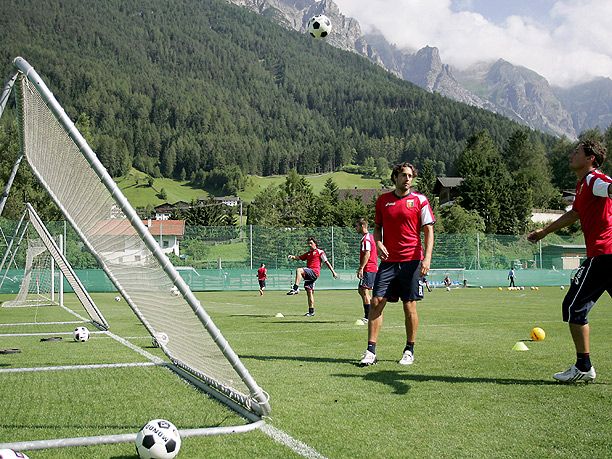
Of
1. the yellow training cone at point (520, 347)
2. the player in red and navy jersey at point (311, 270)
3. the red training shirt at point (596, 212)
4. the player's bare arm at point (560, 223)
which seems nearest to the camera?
the red training shirt at point (596, 212)

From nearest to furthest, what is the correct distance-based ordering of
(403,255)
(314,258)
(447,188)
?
(403,255)
(314,258)
(447,188)

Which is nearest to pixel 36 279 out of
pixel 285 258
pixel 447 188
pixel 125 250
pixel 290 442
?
pixel 285 258

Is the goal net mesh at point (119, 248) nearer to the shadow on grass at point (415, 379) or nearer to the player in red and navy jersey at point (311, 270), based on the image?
the shadow on grass at point (415, 379)

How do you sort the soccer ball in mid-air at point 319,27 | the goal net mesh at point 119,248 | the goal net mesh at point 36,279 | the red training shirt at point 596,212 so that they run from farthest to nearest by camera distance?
the goal net mesh at point 36,279
the soccer ball in mid-air at point 319,27
the red training shirt at point 596,212
the goal net mesh at point 119,248

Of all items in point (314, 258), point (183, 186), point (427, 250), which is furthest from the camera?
point (183, 186)

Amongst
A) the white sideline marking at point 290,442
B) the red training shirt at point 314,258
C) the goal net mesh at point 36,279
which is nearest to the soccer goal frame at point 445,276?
the goal net mesh at point 36,279

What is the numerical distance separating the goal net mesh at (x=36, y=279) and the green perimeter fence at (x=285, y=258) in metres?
6.67

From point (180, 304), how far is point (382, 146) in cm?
18724

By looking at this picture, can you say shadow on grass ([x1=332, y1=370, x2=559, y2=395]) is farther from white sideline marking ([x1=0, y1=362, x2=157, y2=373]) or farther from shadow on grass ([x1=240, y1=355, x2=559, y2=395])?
white sideline marking ([x1=0, y1=362, x2=157, y2=373])

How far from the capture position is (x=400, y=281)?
7.48 metres

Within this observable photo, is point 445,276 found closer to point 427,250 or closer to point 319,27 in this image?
point 319,27

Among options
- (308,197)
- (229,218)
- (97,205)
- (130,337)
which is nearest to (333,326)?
(130,337)

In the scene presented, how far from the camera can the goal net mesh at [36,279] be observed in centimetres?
2038

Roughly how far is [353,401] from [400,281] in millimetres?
2343
